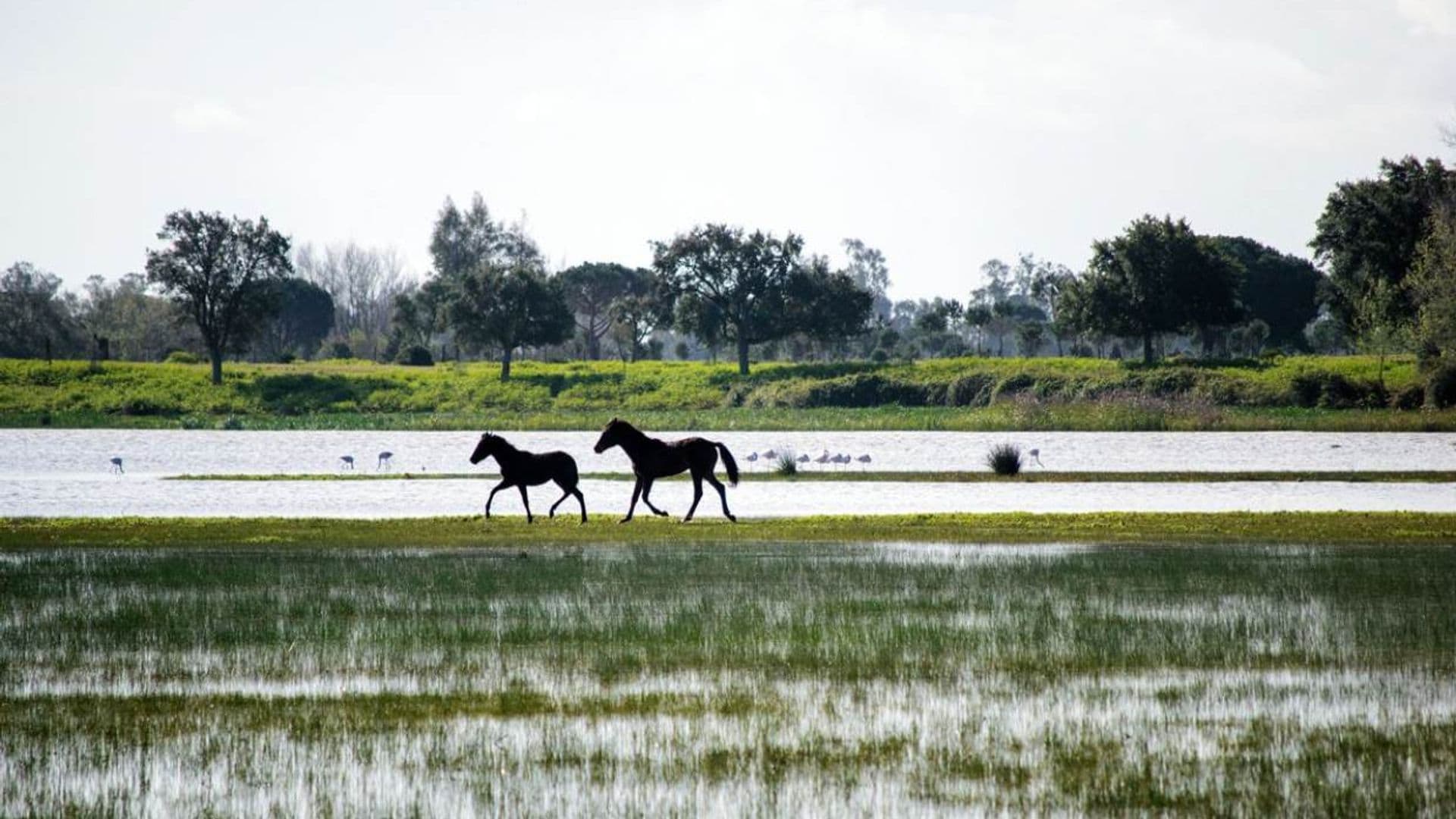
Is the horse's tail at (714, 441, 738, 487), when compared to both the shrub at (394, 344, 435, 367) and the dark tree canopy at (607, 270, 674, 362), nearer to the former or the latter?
the dark tree canopy at (607, 270, 674, 362)

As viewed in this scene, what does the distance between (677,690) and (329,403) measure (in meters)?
99.4

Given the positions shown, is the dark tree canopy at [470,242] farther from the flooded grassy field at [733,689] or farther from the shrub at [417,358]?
the flooded grassy field at [733,689]

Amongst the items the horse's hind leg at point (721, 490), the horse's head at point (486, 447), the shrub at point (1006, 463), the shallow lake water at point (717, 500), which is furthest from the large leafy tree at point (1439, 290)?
the horse's head at point (486, 447)

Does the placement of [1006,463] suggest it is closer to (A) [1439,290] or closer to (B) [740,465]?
(B) [740,465]

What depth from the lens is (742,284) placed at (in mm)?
127250

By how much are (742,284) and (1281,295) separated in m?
45.4

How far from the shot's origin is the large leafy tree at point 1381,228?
3989 inches

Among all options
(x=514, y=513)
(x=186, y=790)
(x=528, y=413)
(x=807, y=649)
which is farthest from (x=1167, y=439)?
(x=186, y=790)

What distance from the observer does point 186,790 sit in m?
12.4

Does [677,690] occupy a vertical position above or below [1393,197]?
below

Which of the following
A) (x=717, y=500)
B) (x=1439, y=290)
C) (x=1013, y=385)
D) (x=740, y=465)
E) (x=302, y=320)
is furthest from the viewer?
(x=302, y=320)

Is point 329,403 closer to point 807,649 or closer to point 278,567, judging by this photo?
point 278,567

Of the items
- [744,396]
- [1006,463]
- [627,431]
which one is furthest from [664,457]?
[744,396]

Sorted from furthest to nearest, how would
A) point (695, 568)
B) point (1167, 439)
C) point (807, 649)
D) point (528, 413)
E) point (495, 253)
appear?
1. point (495, 253)
2. point (528, 413)
3. point (1167, 439)
4. point (695, 568)
5. point (807, 649)
